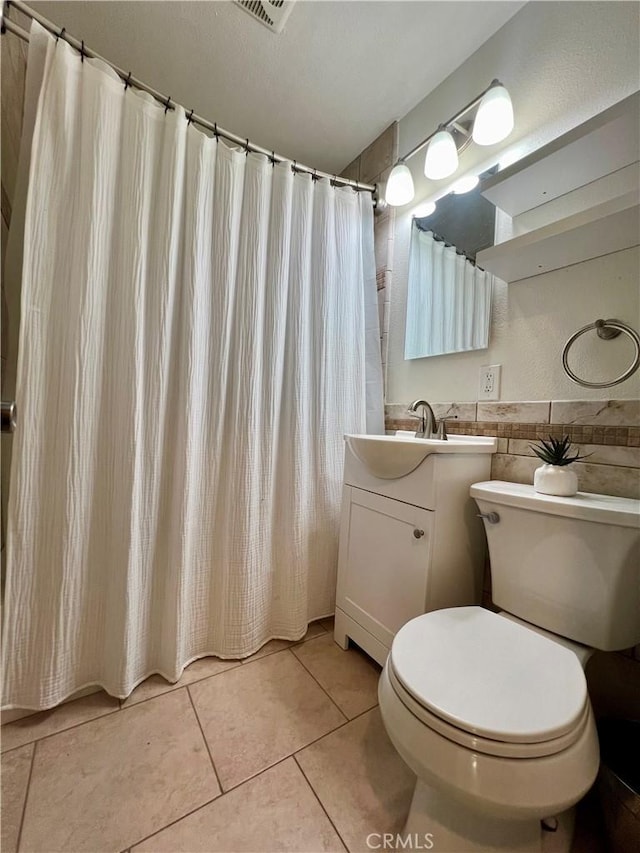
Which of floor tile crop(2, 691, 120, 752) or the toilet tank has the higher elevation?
the toilet tank

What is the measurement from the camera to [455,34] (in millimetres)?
1207

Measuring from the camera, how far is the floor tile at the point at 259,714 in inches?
34.6

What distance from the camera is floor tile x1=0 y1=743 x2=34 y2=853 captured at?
2.29ft

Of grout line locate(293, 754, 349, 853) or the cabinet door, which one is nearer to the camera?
grout line locate(293, 754, 349, 853)

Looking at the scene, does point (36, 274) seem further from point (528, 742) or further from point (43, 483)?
point (528, 742)

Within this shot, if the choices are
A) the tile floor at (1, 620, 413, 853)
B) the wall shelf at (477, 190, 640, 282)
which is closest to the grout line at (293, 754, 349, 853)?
the tile floor at (1, 620, 413, 853)

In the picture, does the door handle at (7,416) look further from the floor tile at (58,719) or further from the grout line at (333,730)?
the grout line at (333,730)

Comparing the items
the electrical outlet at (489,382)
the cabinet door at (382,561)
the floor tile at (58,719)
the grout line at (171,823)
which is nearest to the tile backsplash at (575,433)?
the electrical outlet at (489,382)

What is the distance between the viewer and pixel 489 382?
3.89ft

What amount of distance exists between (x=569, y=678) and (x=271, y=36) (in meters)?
2.10

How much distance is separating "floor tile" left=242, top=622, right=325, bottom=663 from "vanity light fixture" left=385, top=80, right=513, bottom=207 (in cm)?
190

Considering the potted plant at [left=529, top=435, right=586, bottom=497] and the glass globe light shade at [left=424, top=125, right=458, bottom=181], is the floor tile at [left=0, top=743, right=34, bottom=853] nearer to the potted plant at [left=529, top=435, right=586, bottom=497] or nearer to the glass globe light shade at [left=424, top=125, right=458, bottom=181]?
the potted plant at [left=529, top=435, right=586, bottom=497]

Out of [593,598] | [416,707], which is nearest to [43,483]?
[416,707]

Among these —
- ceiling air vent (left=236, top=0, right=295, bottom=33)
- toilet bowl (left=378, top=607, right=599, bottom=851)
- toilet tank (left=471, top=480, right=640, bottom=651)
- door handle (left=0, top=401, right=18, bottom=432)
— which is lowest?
toilet bowl (left=378, top=607, right=599, bottom=851)
